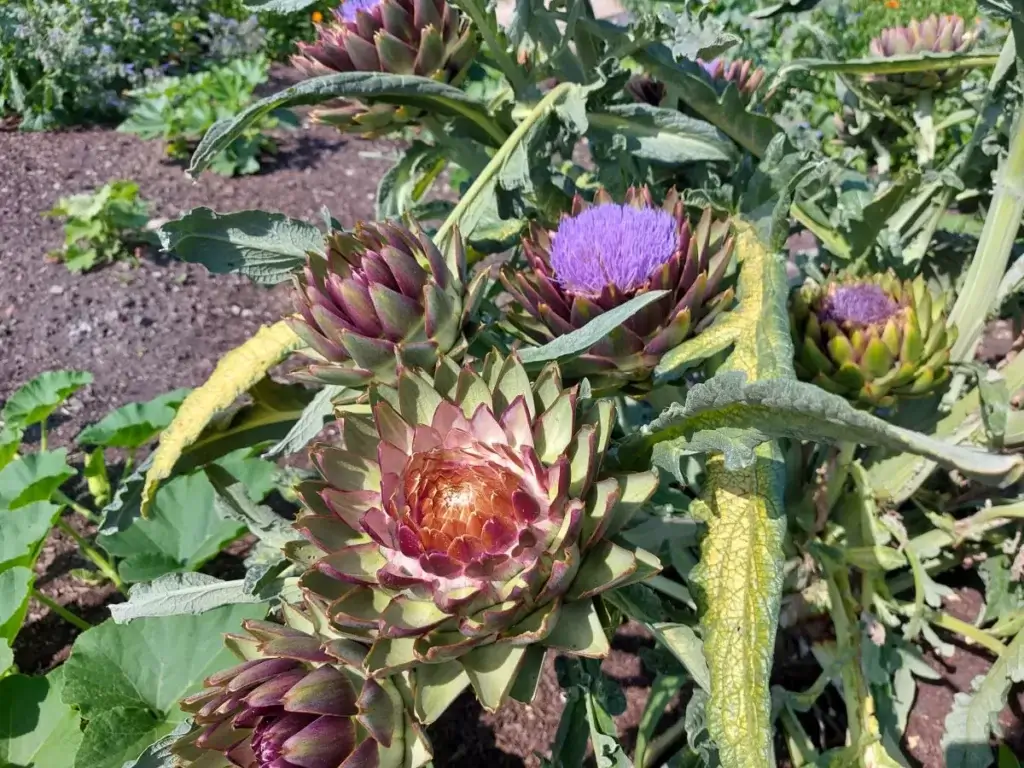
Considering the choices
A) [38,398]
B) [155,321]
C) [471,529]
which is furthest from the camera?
[155,321]

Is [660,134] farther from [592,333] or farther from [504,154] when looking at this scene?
[592,333]

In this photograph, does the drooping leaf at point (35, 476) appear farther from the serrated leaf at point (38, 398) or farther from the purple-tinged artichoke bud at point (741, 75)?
the purple-tinged artichoke bud at point (741, 75)

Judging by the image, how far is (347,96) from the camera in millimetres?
885

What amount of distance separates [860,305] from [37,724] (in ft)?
3.52

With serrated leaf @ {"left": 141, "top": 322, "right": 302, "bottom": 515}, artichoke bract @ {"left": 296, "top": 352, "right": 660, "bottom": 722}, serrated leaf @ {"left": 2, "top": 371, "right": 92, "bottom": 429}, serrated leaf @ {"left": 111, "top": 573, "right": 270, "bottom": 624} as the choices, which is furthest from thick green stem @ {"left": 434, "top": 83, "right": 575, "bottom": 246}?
serrated leaf @ {"left": 2, "top": 371, "right": 92, "bottom": 429}

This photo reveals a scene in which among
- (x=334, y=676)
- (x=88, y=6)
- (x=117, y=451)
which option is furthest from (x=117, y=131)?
(x=334, y=676)

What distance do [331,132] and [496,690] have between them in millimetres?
2658

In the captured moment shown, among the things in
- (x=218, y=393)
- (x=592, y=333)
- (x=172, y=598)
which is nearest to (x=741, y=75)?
(x=592, y=333)

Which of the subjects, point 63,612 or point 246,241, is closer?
point 246,241

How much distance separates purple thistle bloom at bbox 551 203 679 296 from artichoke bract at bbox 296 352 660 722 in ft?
0.65

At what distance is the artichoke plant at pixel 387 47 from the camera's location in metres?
0.97

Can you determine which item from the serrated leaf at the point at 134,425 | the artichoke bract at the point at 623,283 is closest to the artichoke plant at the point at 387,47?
the artichoke bract at the point at 623,283

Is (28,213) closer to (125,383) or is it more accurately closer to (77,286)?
(77,286)

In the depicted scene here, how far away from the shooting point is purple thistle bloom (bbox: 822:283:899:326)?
0.87m
